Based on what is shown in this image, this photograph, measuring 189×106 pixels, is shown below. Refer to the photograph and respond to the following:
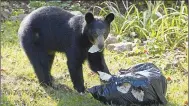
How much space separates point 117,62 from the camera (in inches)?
264

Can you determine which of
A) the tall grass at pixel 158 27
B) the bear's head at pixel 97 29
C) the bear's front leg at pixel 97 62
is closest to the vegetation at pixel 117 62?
the tall grass at pixel 158 27

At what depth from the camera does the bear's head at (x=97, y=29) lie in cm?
520

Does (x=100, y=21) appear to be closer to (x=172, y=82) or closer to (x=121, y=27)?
(x=172, y=82)

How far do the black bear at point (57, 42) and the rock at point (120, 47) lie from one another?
Answer: 1.28 metres

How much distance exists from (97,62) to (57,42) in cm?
54

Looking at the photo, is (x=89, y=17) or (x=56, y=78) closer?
(x=89, y=17)

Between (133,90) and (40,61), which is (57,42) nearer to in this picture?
(40,61)

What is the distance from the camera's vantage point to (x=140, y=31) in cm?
759

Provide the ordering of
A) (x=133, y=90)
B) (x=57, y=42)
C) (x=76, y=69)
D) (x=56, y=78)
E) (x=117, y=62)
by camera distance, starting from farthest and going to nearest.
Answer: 1. (x=117, y=62)
2. (x=56, y=78)
3. (x=57, y=42)
4. (x=76, y=69)
5. (x=133, y=90)

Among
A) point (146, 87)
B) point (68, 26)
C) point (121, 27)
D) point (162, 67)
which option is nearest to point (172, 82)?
point (162, 67)

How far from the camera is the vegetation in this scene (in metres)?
5.44

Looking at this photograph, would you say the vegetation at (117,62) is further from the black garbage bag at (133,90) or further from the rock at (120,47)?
the black garbage bag at (133,90)

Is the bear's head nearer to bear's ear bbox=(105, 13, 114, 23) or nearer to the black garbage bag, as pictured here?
bear's ear bbox=(105, 13, 114, 23)

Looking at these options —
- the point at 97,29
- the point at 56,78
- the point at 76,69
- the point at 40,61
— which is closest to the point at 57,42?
the point at 40,61
